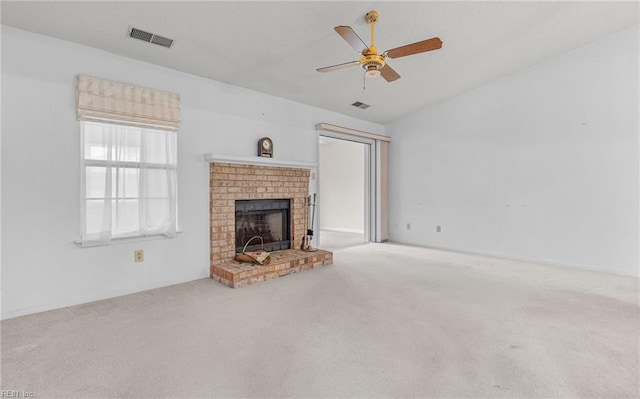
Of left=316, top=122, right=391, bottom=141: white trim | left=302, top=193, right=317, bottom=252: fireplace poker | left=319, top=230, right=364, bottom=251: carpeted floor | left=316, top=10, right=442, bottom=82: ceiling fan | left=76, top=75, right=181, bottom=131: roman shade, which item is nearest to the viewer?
left=316, top=10, right=442, bottom=82: ceiling fan

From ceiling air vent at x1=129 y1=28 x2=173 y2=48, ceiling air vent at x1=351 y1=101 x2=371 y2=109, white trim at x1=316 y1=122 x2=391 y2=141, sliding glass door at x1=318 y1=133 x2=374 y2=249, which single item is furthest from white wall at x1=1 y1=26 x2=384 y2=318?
sliding glass door at x1=318 y1=133 x2=374 y2=249

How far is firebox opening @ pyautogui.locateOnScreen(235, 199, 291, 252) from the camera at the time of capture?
452 cm

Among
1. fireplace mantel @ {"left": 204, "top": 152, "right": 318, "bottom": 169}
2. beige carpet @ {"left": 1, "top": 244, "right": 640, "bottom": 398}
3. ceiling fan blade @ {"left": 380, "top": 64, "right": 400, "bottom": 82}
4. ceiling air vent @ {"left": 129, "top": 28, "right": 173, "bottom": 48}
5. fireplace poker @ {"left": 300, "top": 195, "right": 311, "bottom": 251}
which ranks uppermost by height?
ceiling air vent @ {"left": 129, "top": 28, "right": 173, "bottom": 48}

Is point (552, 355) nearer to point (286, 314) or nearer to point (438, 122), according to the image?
point (286, 314)

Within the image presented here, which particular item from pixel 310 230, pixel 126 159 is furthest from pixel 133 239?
pixel 310 230

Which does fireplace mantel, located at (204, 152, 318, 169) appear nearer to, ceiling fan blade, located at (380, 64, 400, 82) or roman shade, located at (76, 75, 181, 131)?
roman shade, located at (76, 75, 181, 131)

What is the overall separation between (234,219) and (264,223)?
0.63 m

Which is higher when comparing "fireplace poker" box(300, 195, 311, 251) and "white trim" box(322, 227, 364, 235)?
"fireplace poker" box(300, 195, 311, 251)

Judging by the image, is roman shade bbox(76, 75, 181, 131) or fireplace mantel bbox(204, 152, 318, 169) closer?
roman shade bbox(76, 75, 181, 131)

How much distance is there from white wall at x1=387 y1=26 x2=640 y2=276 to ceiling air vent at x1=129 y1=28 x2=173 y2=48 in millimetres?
4763

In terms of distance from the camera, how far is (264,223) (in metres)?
4.84

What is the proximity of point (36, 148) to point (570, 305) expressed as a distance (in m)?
5.24

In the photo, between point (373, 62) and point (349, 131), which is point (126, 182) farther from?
point (349, 131)

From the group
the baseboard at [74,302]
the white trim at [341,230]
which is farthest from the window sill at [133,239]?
the white trim at [341,230]
